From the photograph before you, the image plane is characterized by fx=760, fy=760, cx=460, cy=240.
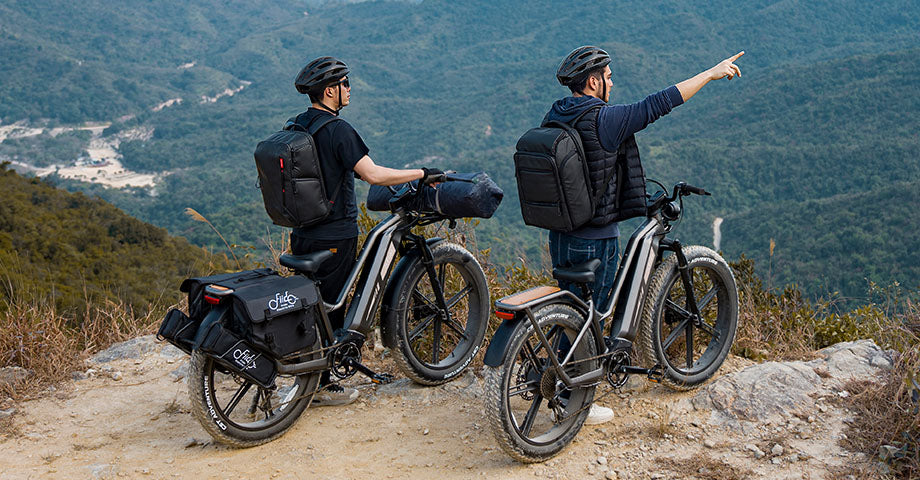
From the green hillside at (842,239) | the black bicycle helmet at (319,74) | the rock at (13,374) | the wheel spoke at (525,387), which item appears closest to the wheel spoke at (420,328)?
the wheel spoke at (525,387)

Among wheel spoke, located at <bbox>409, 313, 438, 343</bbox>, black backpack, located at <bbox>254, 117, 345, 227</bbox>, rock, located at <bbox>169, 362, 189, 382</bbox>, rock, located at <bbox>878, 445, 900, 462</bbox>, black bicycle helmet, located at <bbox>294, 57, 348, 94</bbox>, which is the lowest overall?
rock, located at <bbox>878, 445, 900, 462</bbox>

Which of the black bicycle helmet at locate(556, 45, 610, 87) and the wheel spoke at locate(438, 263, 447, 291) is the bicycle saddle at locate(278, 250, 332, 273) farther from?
the black bicycle helmet at locate(556, 45, 610, 87)

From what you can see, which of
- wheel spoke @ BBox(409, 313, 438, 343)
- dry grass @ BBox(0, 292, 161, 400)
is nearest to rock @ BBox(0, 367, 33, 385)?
dry grass @ BBox(0, 292, 161, 400)

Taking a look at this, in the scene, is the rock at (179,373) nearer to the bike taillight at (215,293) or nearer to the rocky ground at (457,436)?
the rocky ground at (457,436)

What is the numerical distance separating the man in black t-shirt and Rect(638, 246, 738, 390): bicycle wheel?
138 cm

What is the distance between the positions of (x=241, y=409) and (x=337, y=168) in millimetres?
1575

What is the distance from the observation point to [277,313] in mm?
3736

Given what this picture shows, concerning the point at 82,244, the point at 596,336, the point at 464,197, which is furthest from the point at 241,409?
the point at 82,244

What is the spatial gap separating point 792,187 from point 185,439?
3108 inches

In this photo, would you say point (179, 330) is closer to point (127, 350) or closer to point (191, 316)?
point (191, 316)

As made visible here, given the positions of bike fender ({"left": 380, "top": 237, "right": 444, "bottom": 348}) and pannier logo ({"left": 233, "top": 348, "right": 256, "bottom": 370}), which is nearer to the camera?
pannier logo ({"left": 233, "top": 348, "right": 256, "bottom": 370})

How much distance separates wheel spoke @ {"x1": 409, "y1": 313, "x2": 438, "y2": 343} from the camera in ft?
15.0

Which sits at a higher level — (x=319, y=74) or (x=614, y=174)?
(x=319, y=74)

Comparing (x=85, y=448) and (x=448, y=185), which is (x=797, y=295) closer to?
(x=448, y=185)
